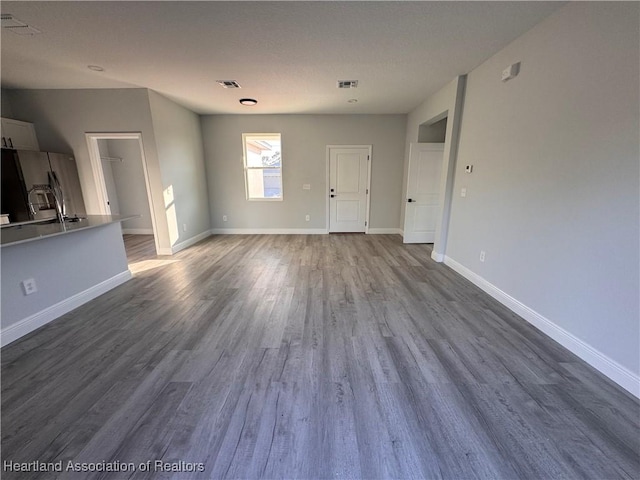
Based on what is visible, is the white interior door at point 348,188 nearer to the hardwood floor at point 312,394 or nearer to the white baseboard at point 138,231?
the hardwood floor at point 312,394

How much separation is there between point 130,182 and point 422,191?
6703 mm

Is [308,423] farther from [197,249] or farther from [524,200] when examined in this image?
[197,249]

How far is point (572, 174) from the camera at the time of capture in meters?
1.98

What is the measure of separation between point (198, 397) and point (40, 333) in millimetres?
1835

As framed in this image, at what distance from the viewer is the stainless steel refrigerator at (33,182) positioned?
3523 millimetres

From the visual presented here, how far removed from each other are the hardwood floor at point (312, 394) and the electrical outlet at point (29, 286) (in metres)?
0.37

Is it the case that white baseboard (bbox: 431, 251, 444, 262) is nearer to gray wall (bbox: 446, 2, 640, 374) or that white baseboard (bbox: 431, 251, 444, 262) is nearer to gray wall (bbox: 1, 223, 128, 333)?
gray wall (bbox: 446, 2, 640, 374)

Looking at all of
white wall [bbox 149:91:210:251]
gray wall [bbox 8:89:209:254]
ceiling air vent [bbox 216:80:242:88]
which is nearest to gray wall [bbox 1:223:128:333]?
gray wall [bbox 8:89:209:254]

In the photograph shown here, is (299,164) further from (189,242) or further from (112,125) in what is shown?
(112,125)

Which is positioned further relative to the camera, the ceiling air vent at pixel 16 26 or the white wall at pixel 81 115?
the white wall at pixel 81 115

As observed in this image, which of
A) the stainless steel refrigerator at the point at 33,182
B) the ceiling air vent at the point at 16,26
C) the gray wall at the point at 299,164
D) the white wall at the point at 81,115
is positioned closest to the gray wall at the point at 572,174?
the gray wall at the point at 299,164

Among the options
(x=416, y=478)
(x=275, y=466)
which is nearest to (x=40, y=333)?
(x=275, y=466)

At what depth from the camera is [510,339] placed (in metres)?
2.15

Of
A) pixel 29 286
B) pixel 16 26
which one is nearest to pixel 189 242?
pixel 29 286
